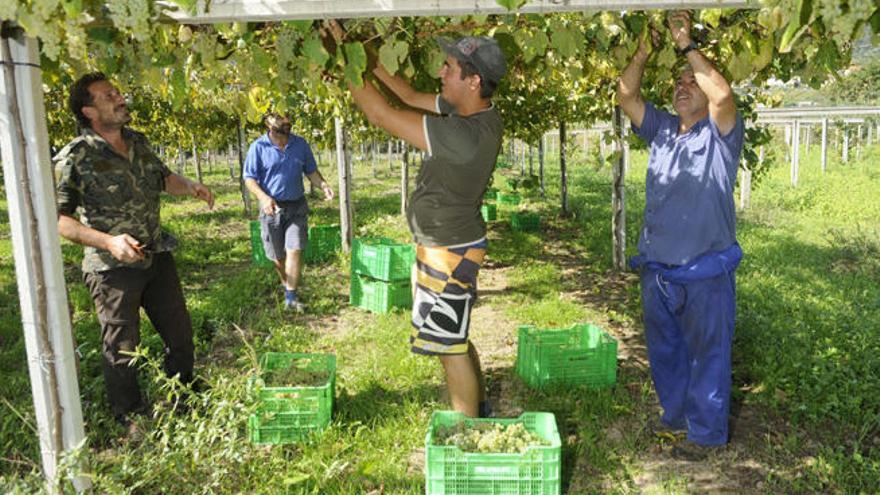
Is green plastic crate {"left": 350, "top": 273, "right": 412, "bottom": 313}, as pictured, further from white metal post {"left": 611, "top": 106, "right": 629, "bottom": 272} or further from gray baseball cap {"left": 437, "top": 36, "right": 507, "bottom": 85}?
gray baseball cap {"left": 437, "top": 36, "right": 507, "bottom": 85}

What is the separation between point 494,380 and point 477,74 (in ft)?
7.52

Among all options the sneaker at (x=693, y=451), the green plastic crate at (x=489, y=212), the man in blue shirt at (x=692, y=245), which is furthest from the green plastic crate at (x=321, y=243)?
the sneaker at (x=693, y=451)

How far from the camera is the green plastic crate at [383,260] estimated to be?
232 inches

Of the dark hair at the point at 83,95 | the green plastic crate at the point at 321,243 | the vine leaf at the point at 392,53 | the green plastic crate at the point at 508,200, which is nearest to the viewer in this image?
the vine leaf at the point at 392,53

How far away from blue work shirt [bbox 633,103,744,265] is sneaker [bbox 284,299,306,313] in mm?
3607

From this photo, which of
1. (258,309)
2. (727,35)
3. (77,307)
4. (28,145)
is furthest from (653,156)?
(77,307)

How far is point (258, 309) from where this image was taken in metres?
6.22

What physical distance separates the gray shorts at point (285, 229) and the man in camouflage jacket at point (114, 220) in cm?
217

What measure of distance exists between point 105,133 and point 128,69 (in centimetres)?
101

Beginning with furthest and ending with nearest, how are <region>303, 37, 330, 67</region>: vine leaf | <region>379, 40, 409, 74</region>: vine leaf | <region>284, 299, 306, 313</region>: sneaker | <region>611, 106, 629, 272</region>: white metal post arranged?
<region>611, 106, 629, 272</region>: white metal post < <region>284, 299, 306, 313</region>: sneaker < <region>379, 40, 409, 74</region>: vine leaf < <region>303, 37, 330, 67</region>: vine leaf

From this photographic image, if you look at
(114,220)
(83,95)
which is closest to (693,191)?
(114,220)

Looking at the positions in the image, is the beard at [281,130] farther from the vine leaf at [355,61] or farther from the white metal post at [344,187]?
the vine leaf at [355,61]

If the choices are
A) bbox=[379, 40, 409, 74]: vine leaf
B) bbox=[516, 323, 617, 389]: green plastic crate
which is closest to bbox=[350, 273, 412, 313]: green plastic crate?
bbox=[516, 323, 617, 389]: green plastic crate

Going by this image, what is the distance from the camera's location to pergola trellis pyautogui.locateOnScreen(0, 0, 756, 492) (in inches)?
82.6
